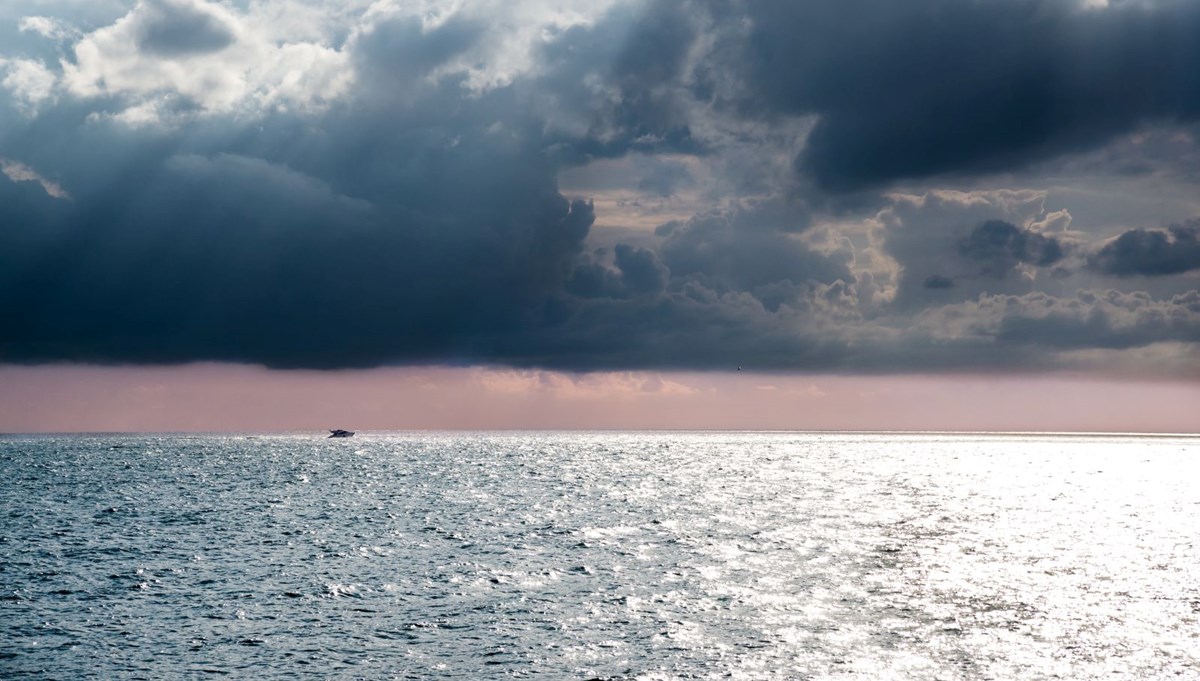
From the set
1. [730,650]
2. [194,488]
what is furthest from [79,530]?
[730,650]

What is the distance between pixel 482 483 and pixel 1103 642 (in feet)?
416

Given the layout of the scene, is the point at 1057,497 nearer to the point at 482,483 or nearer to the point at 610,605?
the point at 482,483

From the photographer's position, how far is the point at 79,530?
308ft

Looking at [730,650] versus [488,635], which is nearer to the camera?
[730,650]

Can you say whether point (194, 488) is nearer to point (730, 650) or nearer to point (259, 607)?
point (259, 607)

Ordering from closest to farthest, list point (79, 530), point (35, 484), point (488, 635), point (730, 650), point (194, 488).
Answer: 1. point (730, 650)
2. point (488, 635)
3. point (79, 530)
4. point (194, 488)
5. point (35, 484)

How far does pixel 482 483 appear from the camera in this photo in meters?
165

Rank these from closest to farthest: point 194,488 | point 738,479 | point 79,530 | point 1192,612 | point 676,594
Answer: point 1192,612, point 676,594, point 79,530, point 194,488, point 738,479

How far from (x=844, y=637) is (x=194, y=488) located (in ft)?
425

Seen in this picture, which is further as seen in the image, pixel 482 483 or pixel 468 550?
pixel 482 483

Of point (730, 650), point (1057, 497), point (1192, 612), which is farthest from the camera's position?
point (1057, 497)

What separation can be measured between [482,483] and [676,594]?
361 ft

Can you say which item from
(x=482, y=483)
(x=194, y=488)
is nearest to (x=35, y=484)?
(x=194, y=488)

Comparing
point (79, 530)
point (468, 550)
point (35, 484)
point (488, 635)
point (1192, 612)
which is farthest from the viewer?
point (35, 484)
